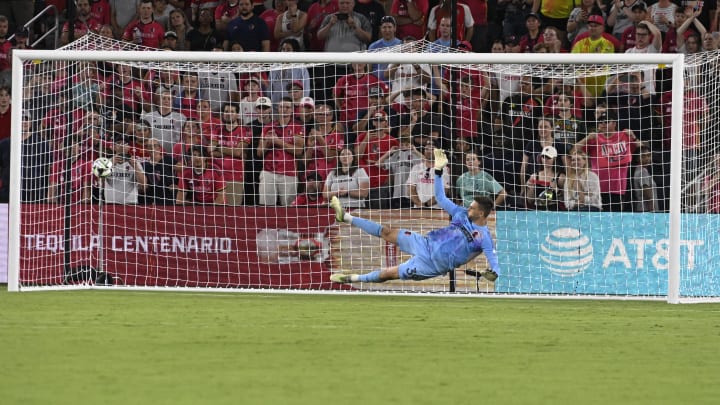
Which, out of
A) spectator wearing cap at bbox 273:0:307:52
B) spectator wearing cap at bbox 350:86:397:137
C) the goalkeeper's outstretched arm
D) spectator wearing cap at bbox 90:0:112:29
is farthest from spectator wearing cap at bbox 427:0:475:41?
spectator wearing cap at bbox 90:0:112:29

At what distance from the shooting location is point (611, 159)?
16016 millimetres

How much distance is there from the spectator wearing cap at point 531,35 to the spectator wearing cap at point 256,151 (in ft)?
12.5

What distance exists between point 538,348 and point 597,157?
281 inches

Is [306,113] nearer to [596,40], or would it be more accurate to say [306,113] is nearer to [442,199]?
[442,199]

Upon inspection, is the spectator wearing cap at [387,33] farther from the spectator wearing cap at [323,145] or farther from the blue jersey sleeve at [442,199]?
the blue jersey sleeve at [442,199]

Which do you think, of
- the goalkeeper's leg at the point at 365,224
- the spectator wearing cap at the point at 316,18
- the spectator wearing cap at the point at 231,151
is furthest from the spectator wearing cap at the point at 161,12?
the goalkeeper's leg at the point at 365,224

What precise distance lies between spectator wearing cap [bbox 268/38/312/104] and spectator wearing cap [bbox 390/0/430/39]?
81.8 inches

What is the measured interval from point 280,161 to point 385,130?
4.62 feet

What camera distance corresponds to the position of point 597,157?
16031 millimetres

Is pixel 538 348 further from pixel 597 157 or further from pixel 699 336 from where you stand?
pixel 597 157

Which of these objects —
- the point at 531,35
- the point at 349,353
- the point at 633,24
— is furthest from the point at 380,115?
the point at 349,353

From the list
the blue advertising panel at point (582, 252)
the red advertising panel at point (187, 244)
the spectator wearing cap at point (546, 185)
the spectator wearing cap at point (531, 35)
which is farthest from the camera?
the spectator wearing cap at point (531, 35)

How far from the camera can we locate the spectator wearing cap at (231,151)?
1662 centimetres

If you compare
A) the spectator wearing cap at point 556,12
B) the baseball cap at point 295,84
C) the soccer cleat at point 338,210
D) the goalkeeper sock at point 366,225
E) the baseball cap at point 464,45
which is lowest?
the goalkeeper sock at point 366,225
